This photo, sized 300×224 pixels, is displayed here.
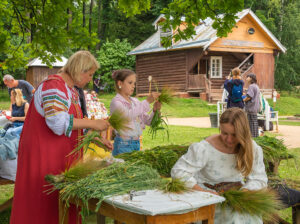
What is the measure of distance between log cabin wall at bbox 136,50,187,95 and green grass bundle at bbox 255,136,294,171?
2106cm

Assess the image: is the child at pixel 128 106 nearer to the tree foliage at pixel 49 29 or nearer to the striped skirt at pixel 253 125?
the tree foliage at pixel 49 29

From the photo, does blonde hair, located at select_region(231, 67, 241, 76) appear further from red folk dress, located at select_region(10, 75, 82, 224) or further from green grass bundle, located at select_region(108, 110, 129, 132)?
red folk dress, located at select_region(10, 75, 82, 224)

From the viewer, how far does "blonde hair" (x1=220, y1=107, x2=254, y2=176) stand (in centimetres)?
302

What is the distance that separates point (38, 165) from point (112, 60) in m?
30.6

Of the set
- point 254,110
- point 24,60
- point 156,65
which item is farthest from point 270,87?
point 24,60

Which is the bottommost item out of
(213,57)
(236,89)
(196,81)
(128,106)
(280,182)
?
(280,182)

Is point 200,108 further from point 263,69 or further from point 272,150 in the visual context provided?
point 272,150

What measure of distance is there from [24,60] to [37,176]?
3.95 metres

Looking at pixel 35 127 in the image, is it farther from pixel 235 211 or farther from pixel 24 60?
pixel 24 60

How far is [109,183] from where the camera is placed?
2.64m

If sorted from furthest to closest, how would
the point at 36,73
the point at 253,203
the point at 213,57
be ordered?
1. the point at 213,57
2. the point at 36,73
3. the point at 253,203

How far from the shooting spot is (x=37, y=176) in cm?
320

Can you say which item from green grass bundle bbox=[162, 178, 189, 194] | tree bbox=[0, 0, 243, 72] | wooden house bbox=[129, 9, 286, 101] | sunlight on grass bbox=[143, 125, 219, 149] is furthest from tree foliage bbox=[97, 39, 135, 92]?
green grass bundle bbox=[162, 178, 189, 194]

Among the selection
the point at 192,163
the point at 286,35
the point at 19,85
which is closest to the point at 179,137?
the point at 19,85
